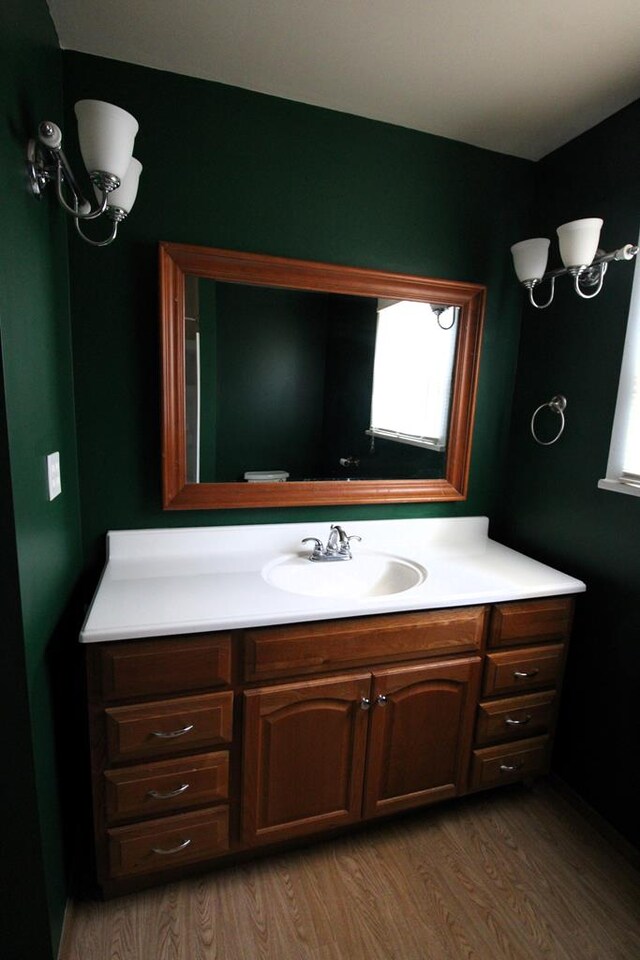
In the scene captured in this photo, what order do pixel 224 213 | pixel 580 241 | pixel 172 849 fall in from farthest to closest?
pixel 224 213 → pixel 580 241 → pixel 172 849

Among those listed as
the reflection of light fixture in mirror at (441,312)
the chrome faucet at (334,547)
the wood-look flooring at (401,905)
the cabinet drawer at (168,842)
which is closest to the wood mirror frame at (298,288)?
the reflection of light fixture in mirror at (441,312)

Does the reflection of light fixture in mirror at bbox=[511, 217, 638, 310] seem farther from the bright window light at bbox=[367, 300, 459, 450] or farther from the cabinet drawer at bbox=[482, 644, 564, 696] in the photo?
the cabinet drawer at bbox=[482, 644, 564, 696]

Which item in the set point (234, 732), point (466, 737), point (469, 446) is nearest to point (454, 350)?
point (469, 446)

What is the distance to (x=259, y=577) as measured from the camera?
149 centimetres

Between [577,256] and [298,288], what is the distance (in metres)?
0.87

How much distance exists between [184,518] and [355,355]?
83 centimetres

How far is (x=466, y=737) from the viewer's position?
1552 millimetres

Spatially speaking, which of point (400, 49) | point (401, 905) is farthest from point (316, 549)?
point (400, 49)

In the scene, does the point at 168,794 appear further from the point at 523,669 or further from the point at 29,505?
the point at 523,669

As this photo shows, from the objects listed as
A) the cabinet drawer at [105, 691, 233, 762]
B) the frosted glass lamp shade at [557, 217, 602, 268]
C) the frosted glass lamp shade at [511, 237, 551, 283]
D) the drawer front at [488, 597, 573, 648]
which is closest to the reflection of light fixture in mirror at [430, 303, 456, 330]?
the frosted glass lamp shade at [511, 237, 551, 283]

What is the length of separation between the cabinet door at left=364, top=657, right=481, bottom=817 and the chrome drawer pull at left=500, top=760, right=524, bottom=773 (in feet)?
0.50

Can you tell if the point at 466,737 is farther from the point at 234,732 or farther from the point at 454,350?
the point at 454,350

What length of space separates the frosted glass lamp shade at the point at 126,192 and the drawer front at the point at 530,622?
1524 millimetres

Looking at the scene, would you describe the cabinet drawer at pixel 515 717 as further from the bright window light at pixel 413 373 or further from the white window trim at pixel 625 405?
the bright window light at pixel 413 373
